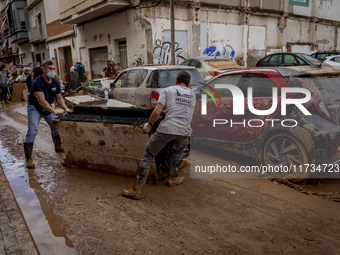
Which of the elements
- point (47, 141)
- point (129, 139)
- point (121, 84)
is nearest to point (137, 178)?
point (129, 139)

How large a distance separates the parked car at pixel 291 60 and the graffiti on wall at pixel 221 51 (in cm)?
325

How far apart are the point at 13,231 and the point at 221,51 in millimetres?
15498

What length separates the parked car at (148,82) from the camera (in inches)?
285

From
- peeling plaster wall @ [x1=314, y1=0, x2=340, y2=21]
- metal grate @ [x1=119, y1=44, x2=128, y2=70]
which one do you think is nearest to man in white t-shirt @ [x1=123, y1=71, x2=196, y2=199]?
metal grate @ [x1=119, y1=44, x2=128, y2=70]

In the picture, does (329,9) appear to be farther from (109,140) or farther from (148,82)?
(109,140)

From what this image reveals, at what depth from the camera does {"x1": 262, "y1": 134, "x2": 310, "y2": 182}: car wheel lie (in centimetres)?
382

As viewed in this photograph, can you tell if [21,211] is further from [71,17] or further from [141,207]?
[71,17]

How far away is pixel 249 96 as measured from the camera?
4648 mm

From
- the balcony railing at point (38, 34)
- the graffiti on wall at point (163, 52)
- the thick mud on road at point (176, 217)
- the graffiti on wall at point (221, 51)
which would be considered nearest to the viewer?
the thick mud on road at point (176, 217)

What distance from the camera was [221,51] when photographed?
1667 cm

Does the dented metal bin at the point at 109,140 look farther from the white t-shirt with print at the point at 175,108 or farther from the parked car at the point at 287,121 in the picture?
the parked car at the point at 287,121

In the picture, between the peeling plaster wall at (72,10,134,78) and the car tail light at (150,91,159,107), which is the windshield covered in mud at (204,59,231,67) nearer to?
the peeling plaster wall at (72,10,134,78)

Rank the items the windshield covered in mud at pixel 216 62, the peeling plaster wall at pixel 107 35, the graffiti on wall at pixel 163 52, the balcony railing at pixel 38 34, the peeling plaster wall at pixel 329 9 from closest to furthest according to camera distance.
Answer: the windshield covered in mud at pixel 216 62
the peeling plaster wall at pixel 107 35
the graffiti on wall at pixel 163 52
the peeling plaster wall at pixel 329 9
the balcony railing at pixel 38 34
